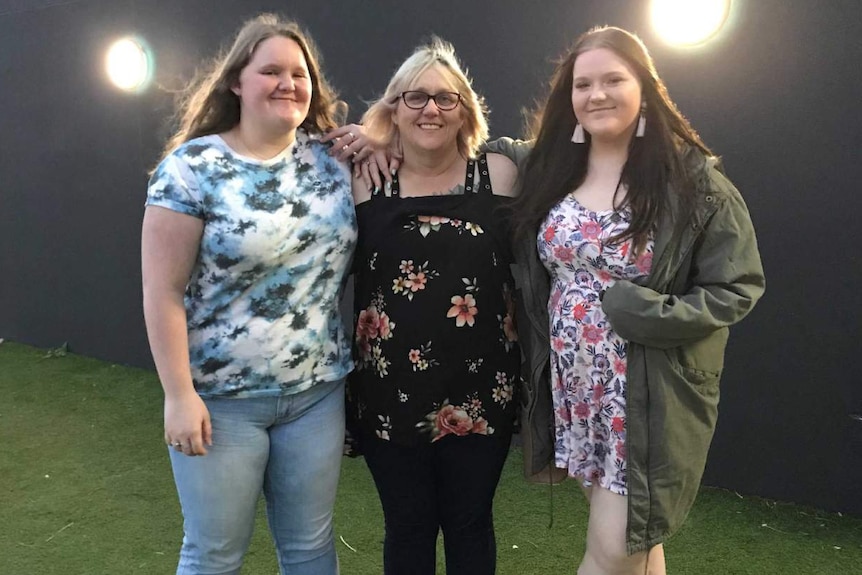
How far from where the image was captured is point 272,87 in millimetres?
1543

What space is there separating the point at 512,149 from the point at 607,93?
35 cm

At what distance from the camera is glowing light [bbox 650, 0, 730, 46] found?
2.56 metres

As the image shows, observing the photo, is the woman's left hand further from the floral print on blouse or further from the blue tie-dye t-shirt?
the floral print on blouse

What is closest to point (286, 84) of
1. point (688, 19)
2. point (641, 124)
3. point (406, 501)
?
point (641, 124)

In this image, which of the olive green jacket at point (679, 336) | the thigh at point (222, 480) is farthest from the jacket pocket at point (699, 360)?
the thigh at point (222, 480)

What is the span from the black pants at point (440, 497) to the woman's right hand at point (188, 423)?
1.43ft

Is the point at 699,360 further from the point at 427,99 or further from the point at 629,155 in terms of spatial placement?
the point at 427,99

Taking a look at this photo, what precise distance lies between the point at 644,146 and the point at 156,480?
2529 millimetres

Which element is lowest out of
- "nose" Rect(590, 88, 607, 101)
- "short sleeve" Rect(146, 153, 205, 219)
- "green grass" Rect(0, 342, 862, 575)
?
"green grass" Rect(0, 342, 862, 575)

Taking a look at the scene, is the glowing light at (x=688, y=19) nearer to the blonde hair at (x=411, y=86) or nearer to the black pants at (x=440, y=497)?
the blonde hair at (x=411, y=86)

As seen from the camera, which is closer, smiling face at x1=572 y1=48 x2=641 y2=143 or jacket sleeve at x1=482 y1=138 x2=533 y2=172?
smiling face at x1=572 y1=48 x2=641 y2=143

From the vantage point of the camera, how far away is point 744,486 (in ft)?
9.48

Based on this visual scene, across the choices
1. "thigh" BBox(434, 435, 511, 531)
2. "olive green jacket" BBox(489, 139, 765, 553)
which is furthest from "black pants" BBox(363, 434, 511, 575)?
"olive green jacket" BBox(489, 139, 765, 553)

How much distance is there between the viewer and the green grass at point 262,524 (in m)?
2.46
